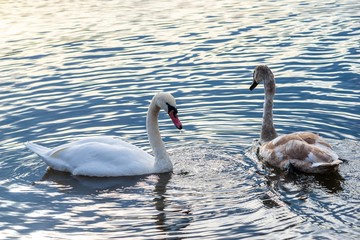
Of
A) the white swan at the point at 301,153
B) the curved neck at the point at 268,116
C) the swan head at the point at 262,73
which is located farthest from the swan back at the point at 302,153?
the swan head at the point at 262,73

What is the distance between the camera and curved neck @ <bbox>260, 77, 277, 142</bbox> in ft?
43.8

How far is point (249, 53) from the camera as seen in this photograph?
1838cm

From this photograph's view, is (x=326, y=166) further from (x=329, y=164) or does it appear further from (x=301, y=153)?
(x=301, y=153)

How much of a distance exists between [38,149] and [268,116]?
11.3 feet

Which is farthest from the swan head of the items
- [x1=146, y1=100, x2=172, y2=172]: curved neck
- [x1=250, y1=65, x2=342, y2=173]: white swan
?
[x1=146, y1=100, x2=172, y2=172]: curved neck

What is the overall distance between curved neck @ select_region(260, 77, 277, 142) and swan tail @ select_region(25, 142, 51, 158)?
125 inches

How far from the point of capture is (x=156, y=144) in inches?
489

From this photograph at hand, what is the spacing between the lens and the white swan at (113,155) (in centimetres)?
1216

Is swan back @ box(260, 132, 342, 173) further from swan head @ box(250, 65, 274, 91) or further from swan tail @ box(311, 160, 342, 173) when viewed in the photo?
swan head @ box(250, 65, 274, 91)

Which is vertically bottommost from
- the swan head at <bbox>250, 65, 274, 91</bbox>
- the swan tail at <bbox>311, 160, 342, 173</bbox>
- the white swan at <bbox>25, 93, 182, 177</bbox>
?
the swan tail at <bbox>311, 160, 342, 173</bbox>

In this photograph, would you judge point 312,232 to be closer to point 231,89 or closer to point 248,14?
point 231,89

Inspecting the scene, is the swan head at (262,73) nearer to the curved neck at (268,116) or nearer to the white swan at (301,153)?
the curved neck at (268,116)

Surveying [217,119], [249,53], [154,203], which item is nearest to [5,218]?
[154,203]

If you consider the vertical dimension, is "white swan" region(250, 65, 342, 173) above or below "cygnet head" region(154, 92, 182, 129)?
below
